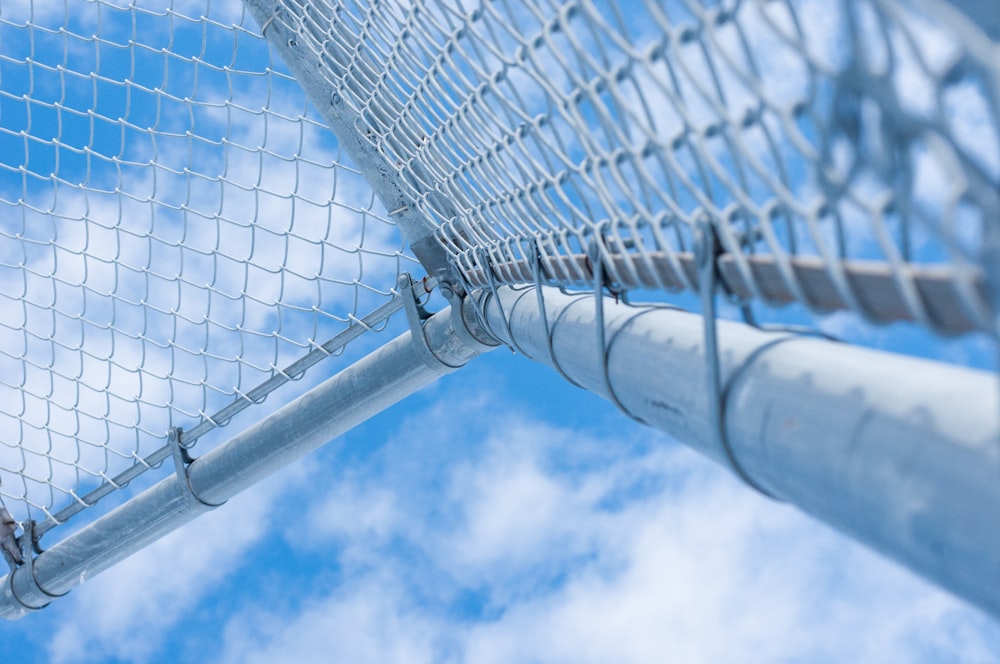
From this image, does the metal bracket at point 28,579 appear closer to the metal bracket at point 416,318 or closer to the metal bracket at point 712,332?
the metal bracket at point 416,318

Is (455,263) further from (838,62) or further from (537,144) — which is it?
(838,62)

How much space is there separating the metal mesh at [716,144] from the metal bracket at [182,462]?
3.70 ft

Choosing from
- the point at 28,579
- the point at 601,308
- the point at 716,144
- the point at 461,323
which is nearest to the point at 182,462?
the point at 28,579

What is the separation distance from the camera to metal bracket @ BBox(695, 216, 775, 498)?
0.85 meters

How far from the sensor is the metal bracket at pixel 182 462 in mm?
2621

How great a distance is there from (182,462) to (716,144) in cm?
205

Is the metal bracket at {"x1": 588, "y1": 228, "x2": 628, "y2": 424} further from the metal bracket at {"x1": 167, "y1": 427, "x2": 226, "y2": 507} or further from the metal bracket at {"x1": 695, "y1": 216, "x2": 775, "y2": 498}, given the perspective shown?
the metal bracket at {"x1": 167, "y1": 427, "x2": 226, "y2": 507}

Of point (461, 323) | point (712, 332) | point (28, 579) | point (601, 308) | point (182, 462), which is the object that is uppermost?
point (712, 332)

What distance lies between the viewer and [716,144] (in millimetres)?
977

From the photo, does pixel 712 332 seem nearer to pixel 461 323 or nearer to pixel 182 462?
pixel 461 323

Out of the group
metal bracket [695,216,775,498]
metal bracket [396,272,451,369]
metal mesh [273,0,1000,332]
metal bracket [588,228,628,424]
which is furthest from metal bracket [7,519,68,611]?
metal bracket [695,216,775,498]

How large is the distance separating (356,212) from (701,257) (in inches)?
65.2

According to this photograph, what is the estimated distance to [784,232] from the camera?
851mm

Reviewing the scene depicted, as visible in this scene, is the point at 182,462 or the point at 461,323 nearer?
the point at 461,323
